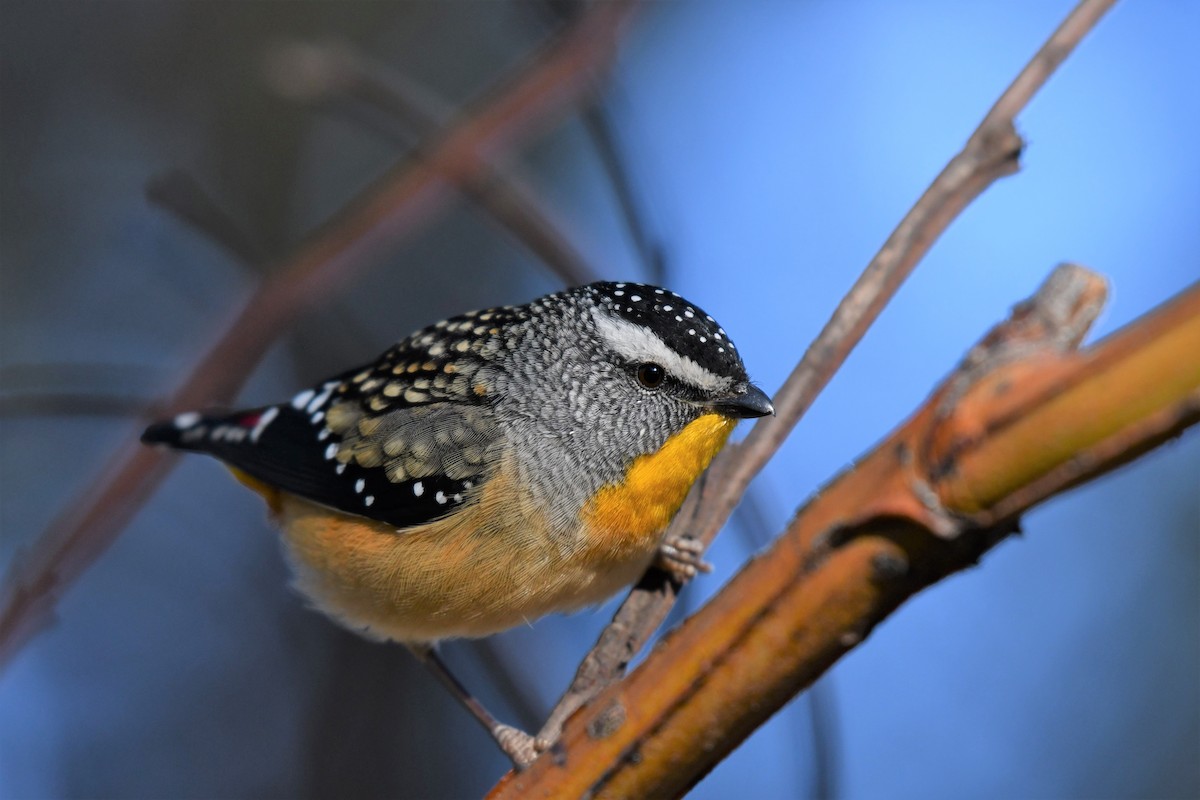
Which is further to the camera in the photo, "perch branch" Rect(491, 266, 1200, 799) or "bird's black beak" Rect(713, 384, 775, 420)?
"bird's black beak" Rect(713, 384, 775, 420)

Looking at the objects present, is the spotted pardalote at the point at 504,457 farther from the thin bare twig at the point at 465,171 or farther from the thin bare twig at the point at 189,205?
the thin bare twig at the point at 189,205

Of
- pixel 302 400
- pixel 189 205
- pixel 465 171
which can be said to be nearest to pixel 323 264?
pixel 189 205

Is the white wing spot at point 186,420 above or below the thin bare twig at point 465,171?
below

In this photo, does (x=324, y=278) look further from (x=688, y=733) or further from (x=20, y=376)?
(x=688, y=733)

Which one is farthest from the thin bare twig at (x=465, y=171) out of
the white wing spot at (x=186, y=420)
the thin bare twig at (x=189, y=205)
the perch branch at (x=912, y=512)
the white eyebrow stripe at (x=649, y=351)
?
the perch branch at (x=912, y=512)

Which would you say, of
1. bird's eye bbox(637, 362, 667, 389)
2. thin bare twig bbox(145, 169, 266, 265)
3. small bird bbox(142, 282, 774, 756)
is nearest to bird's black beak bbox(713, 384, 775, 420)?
small bird bbox(142, 282, 774, 756)

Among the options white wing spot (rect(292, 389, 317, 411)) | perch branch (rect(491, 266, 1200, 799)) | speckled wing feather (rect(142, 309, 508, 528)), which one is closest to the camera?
perch branch (rect(491, 266, 1200, 799))

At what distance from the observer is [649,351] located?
3.72 m

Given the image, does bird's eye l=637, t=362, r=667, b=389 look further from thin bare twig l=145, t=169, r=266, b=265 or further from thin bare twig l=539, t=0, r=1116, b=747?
thin bare twig l=145, t=169, r=266, b=265

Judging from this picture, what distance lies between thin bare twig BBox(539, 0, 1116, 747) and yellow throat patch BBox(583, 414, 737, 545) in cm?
7

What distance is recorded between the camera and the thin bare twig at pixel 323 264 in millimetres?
3752

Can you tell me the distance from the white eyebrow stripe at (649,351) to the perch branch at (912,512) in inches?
63.4

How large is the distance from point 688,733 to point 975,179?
1445 millimetres

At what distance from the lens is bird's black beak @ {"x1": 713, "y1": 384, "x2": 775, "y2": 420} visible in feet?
11.2
